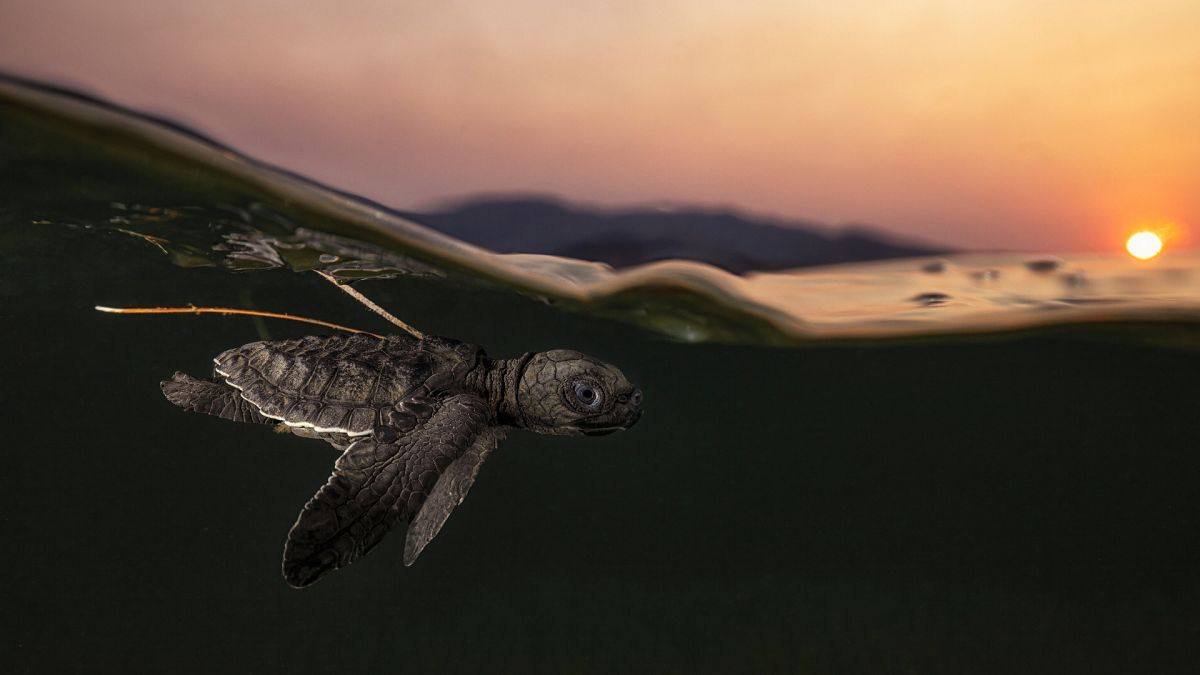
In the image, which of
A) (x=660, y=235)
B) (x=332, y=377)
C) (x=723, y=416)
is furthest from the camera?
(x=723, y=416)

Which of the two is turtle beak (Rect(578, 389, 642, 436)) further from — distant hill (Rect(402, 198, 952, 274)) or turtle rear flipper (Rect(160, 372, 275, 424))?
turtle rear flipper (Rect(160, 372, 275, 424))

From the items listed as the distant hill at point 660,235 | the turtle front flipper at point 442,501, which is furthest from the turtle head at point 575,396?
the distant hill at point 660,235

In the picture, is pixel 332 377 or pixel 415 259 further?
pixel 415 259

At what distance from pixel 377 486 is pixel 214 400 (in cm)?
271

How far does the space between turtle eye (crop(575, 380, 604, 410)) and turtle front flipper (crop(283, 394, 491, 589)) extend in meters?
0.81

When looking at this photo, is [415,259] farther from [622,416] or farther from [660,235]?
[622,416]

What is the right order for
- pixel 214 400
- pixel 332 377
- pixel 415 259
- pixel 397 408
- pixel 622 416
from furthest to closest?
pixel 415 259
pixel 214 400
pixel 622 416
pixel 332 377
pixel 397 408

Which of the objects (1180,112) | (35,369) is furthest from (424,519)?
(35,369)

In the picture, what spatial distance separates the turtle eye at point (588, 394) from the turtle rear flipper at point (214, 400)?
8.60ft

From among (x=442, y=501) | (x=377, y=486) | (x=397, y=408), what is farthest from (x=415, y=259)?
(x=377, y=486)

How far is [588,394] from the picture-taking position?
4.97 meters

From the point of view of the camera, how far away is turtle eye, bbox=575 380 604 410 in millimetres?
4953

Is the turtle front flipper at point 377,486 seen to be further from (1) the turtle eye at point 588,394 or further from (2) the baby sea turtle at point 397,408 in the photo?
(1) the turtle eye at point 588,394

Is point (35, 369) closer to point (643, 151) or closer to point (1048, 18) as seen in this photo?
point (643, 151)
